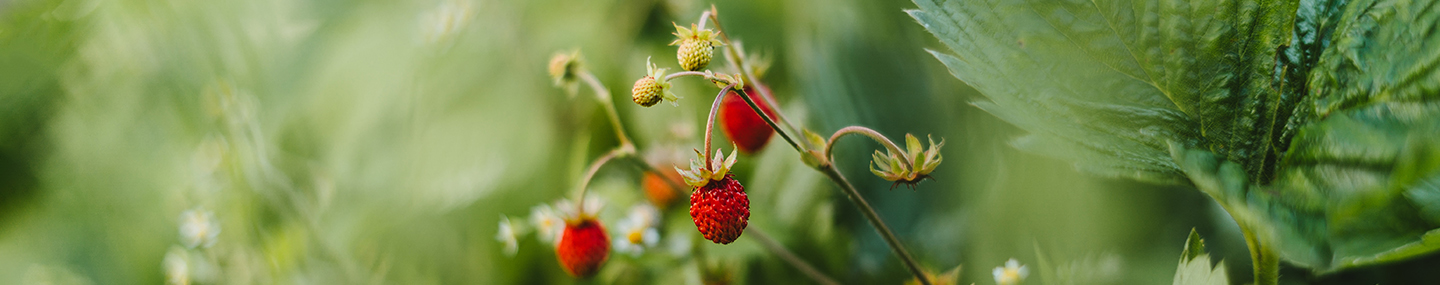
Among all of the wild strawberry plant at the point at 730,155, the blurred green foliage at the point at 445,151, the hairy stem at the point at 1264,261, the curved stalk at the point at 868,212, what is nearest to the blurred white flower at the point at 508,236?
the blurred green foliage at the point at 445,151

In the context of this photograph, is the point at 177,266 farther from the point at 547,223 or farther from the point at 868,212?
the point at 868,212

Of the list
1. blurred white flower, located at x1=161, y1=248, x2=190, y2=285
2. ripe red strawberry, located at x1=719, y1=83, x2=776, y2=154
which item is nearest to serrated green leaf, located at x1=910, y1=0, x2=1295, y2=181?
ripe red strawberry, located at x1=719, y1=83, x2=776, y2=154

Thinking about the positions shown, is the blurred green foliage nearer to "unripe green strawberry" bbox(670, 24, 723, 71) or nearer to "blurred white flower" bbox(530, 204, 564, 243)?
"blurred white flower" bbox(530, 204, 564, 243)

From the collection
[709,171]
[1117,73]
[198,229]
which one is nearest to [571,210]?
[709,171]

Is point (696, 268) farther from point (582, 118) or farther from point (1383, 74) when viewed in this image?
point (1383, 74)

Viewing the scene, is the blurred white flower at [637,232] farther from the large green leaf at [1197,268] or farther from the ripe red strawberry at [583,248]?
the large green leaf at [1197,268]

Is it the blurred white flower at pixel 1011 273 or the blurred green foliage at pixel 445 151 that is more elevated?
the blurred green foliage at pixel 445 151
